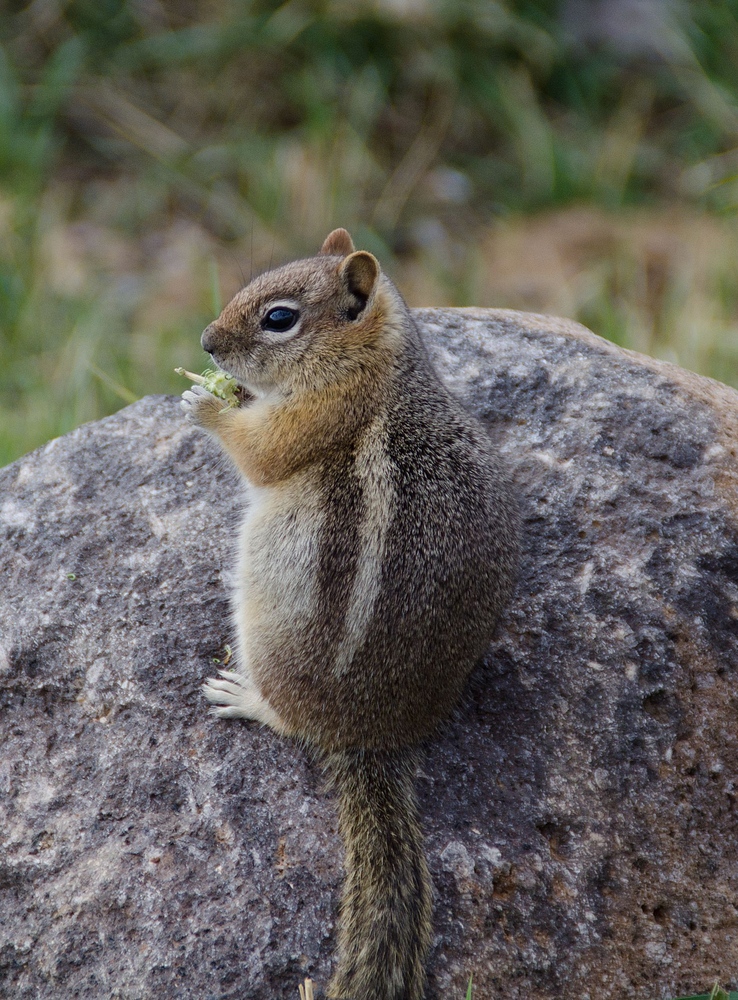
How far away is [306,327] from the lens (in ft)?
11.6

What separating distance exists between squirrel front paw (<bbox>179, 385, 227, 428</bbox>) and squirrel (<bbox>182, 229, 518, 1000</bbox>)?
0.23 meters

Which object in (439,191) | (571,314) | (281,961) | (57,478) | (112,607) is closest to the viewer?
(281,961)

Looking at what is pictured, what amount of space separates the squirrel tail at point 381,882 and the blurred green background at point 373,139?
16.4 ft

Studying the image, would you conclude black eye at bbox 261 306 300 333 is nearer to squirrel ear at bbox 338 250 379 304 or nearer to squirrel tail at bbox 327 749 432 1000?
squirrel ear at bbox 338 250 379 304

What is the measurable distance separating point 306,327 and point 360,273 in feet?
0.79

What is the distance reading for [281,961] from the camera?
275 centimetres

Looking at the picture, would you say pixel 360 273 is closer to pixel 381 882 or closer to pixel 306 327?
pixel 306 327

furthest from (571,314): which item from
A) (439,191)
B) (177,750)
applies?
(177,750)

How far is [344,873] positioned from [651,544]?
4.50ft

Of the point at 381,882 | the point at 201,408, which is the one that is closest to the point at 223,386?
the point at 201,408

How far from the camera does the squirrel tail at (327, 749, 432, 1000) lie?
274 centimetres

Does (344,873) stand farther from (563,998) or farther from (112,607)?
(112,607)

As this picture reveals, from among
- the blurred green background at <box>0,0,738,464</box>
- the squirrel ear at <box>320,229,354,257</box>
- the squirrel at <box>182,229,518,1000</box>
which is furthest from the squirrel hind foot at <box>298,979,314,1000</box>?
the blurred green background at <box>0,0,738,464</box>

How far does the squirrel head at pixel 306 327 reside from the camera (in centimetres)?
349
